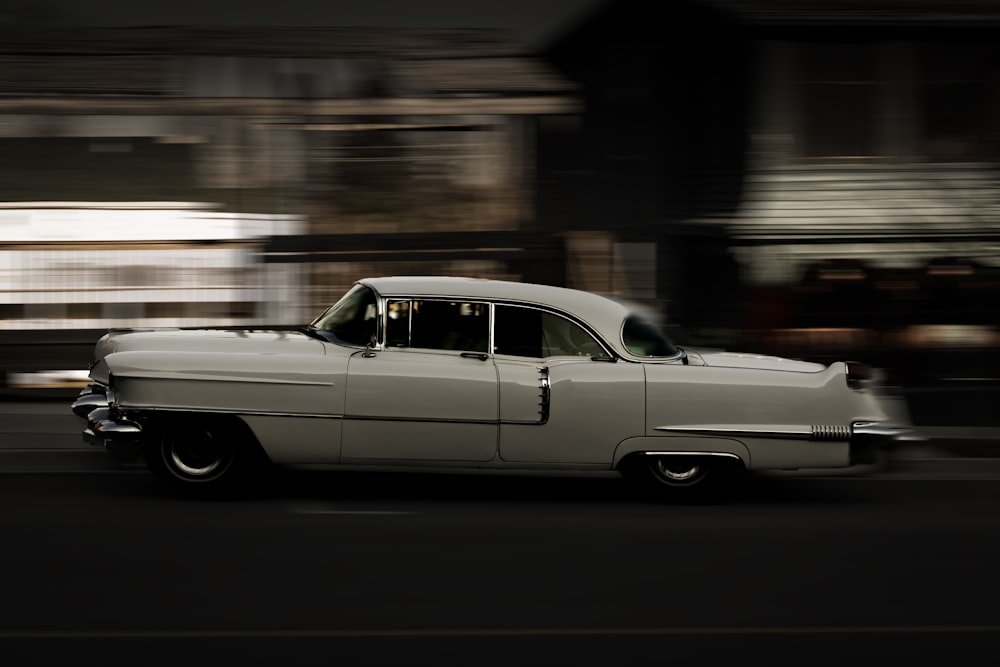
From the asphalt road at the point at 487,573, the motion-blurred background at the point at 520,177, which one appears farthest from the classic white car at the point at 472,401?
the motion-blurred background at the point at 520,177

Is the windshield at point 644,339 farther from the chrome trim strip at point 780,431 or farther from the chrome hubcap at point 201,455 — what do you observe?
the chrome hubcap at point 201,455

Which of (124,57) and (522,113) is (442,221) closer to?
(522,113)

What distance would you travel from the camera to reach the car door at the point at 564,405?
30.3 ft

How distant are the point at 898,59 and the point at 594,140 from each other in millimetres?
5897

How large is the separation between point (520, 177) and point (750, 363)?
8341mm

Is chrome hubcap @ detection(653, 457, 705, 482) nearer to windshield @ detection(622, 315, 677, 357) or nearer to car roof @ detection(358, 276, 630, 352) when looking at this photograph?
windshield @ detection(622, 315, 677, 357)

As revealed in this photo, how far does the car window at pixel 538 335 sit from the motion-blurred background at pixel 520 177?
24.0ft

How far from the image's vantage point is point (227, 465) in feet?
30.8

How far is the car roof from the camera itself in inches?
378

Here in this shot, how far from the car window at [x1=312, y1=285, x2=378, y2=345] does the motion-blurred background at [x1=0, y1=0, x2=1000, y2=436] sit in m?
7.39

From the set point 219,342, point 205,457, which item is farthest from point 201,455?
point 219,342

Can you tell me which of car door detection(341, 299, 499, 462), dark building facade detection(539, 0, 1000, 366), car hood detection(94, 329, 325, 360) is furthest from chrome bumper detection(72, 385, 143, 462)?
dark building facade detection(539, 0, 1000, 366)

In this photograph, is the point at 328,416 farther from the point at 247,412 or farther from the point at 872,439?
the point at 872,439

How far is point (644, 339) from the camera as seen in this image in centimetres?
973
